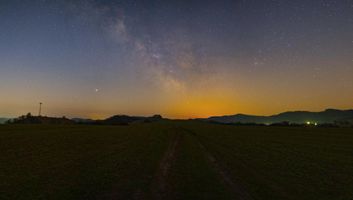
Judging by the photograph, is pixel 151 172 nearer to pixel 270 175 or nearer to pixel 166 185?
pixel 166 185

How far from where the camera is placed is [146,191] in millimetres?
12695

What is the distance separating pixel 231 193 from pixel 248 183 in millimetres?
2850

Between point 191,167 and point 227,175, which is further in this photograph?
point 191,167

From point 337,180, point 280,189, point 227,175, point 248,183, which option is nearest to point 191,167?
point 227,175

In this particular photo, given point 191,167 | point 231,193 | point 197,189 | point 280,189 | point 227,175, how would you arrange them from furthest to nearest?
point 191,167
point 227,175
point 280,189
point 197,189
point 231,193

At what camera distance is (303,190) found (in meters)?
14.8

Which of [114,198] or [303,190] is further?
[303,190]

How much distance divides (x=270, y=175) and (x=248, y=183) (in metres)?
4.08

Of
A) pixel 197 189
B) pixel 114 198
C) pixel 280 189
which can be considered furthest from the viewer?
pixel 280 189

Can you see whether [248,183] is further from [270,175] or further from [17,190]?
[17,190]

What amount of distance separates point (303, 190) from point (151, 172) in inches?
352

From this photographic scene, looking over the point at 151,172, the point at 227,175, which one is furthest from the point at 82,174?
the point at 227,175

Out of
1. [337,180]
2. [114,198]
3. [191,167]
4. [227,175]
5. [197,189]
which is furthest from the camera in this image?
[191,167]

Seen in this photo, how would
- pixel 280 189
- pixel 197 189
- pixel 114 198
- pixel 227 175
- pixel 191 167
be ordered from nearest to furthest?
pixel 114 198 → pixel 197 189 → pixel 280 189 → pixel 227 175 → pixel 191 167
